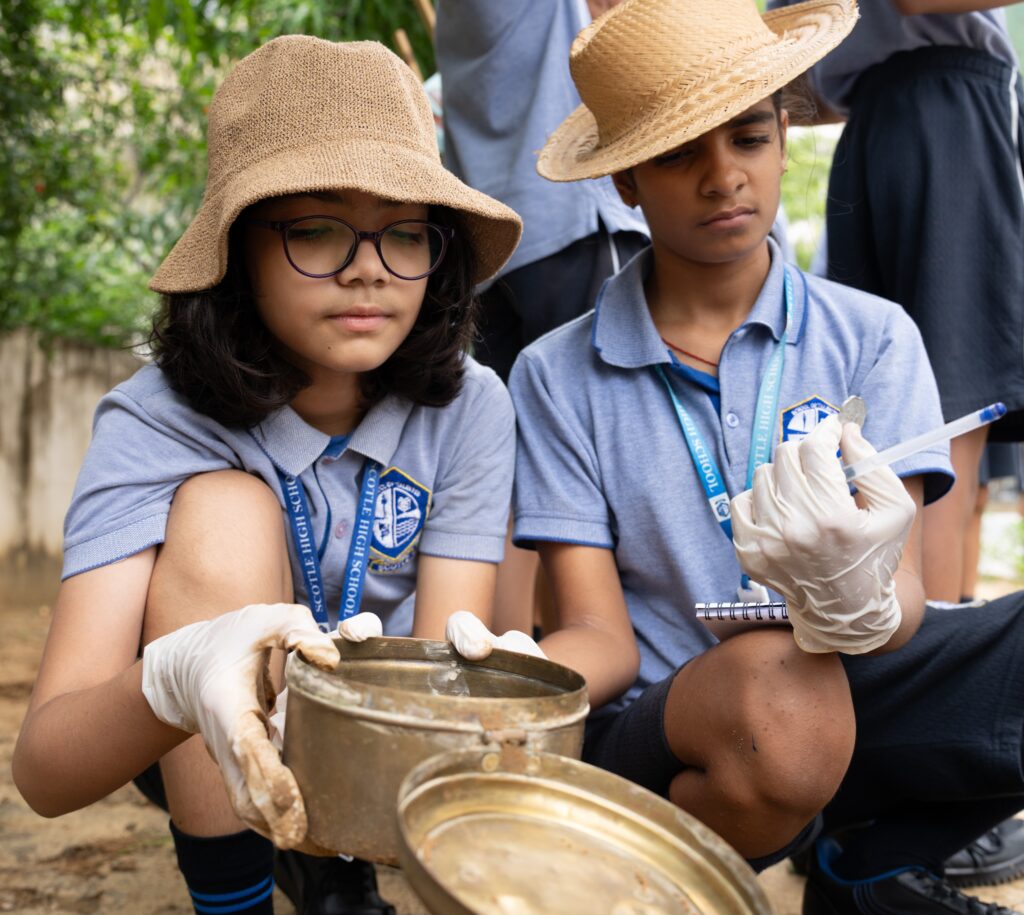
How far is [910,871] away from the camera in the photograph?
1.89 metres

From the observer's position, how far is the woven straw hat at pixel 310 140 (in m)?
1.69

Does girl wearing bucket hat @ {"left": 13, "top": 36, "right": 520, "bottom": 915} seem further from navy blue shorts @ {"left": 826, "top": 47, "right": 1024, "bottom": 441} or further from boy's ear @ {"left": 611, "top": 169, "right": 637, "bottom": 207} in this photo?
navy blue shorts @ {"left": 826, "top": 47, "right": 1024, "bottom": 441}

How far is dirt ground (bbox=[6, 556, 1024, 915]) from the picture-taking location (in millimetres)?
2166

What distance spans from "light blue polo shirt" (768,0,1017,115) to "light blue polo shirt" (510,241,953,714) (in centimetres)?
74

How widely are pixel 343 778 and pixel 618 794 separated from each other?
0.26 meters

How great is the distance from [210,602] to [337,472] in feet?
1.15

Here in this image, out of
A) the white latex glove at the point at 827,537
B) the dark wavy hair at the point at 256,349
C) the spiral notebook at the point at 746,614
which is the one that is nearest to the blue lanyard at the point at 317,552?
the dark wavy hair at the point at 256,349

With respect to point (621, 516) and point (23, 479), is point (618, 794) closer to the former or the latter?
point (621, 516)

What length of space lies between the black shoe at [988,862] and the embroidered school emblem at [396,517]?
1154 millimetres

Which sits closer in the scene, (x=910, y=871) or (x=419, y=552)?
(x=910, y=871)

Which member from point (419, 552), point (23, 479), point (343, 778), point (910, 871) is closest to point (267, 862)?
point (419, 552)

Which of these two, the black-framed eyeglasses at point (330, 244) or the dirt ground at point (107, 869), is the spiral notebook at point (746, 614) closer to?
the black-framed eyeglasses at point (330, 244)

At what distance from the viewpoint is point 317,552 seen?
1916 mm

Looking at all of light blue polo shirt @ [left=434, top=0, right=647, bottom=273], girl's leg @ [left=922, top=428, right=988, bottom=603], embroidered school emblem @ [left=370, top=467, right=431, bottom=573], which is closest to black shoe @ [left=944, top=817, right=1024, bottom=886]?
girl's leg @ [left=922, top=428, right=988, bottom=603]
